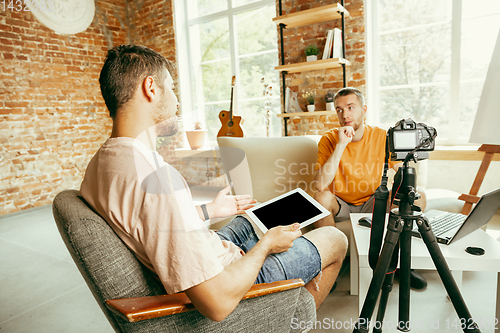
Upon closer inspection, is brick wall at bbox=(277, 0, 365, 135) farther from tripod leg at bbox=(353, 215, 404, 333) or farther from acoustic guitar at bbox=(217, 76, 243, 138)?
tripod leg at bbox=(353, 215, 404, 333)

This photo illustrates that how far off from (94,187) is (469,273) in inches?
80.1

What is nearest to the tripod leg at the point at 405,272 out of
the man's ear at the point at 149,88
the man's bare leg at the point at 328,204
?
the man's bare leg at the point at 328,204

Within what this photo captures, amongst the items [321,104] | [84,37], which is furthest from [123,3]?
[321,104]

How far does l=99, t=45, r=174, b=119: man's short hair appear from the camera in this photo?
0.87m

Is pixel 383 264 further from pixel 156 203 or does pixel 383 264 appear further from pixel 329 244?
pixel 156 203

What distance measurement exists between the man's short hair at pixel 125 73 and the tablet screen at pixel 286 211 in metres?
0.63

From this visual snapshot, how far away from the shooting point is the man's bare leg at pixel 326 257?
116 centimetres

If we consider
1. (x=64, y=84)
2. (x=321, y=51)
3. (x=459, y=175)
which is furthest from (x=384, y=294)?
(x=64, y=84)

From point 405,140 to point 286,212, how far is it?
0.52 metres

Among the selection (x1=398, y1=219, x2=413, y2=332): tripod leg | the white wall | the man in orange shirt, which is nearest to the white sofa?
the man in orange shirt

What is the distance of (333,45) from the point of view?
3139 millimetres

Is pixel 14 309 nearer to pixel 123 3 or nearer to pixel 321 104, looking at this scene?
pixel 321 104

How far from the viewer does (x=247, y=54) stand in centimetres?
430

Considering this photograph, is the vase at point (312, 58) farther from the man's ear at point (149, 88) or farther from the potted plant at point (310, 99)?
the man's ear at point (149, 88)
